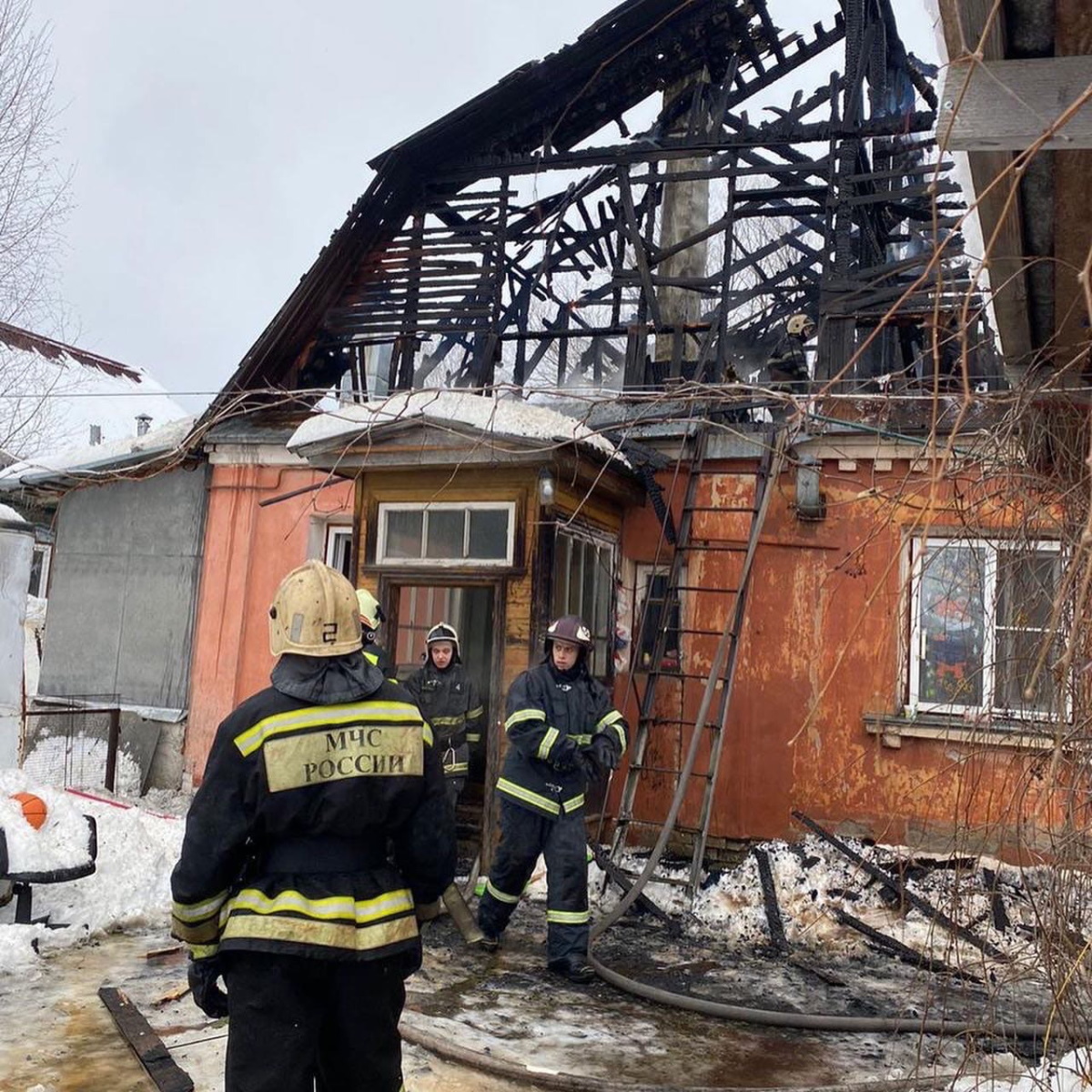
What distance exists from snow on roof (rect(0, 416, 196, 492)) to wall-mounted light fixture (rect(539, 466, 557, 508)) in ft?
14.1

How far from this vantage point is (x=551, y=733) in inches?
232

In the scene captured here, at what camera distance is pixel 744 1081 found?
14.4ft

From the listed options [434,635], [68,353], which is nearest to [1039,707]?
[434,635]

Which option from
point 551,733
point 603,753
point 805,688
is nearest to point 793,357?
point 805,688

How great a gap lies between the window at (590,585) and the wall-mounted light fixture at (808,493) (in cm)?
161

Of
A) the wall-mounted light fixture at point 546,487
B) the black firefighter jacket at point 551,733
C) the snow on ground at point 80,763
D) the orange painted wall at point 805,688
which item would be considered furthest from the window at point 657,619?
the snow on ground at point 80,763

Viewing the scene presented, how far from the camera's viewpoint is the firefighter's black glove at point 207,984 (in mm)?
2941

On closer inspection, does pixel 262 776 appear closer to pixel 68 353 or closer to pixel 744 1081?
pixel 744 1081

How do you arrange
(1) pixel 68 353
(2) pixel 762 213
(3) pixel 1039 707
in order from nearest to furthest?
(3) pixel 1039 707 → (2) pixel 762 213 → (1) pixel 68 353

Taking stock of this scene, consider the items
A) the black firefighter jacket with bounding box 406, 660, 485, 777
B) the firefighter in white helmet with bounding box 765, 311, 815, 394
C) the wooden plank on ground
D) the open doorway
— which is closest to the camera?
the wooden plank on ground

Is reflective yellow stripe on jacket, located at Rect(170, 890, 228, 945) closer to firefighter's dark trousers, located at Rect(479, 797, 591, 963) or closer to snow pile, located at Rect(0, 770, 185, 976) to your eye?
snow pile, located at Rect(0, 770, 185, 976)

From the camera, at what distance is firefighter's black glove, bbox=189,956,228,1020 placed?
294 cm

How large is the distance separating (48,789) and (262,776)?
3998mm

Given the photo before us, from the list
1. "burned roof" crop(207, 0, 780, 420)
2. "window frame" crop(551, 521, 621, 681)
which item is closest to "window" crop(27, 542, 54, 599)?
"burned roof" crop(207, 0, 780, 420)
